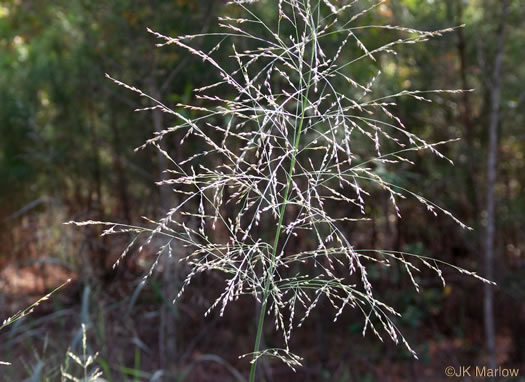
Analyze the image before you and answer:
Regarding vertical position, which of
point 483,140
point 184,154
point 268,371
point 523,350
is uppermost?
point 184,154

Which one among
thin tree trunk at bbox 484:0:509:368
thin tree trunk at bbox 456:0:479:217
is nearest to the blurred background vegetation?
thin tree trunk at bbox 456:0:479:217

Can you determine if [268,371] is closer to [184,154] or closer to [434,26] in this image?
[184,154]

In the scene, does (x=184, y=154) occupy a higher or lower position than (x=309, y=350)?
higher

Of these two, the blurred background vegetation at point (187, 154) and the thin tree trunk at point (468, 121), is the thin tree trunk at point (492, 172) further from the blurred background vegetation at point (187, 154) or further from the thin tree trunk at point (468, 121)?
the thin tree trunk at point (468, 121)

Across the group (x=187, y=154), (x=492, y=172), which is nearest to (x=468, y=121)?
(x=492, y=172)

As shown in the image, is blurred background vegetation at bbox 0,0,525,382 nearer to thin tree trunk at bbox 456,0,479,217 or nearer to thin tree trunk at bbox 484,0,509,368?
thin tree trunk at bbox 456,0,479,217

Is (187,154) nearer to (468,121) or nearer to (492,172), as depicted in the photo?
(492,172)

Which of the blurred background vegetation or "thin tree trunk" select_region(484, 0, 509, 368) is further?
the blurred background vegetation

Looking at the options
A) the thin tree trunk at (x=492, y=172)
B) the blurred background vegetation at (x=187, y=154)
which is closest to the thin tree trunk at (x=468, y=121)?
the blurred background vegetation at (x=187, y=154)

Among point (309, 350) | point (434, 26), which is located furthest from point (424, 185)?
point (309, 350)
